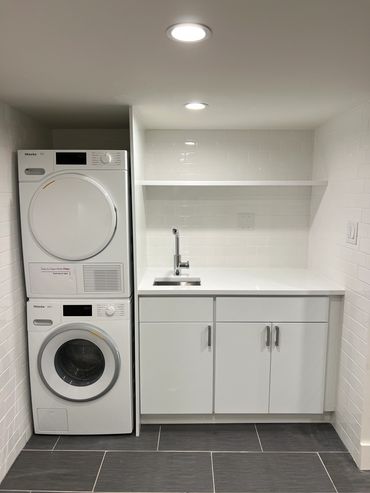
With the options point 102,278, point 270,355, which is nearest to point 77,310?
point 102,278

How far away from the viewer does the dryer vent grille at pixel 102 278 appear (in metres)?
2.25

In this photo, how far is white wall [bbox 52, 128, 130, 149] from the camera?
300 cm

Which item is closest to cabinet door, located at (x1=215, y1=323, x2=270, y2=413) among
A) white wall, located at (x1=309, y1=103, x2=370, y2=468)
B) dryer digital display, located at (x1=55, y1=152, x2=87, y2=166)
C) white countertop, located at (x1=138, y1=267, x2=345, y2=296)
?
white countertop, located at (x1=138, y1=267, x2=345, y2=296)

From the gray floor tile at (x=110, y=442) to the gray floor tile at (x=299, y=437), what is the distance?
742mm

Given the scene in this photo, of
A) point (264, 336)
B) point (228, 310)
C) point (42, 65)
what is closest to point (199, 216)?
point (228, 310)

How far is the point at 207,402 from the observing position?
2471 millimetres

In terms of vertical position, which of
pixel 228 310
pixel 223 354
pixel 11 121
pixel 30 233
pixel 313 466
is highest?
pixel 11 121

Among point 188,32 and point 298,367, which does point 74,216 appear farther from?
point 298,367

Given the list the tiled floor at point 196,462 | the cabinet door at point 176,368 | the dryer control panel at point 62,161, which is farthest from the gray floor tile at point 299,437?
the dryer control panel at point 62,161

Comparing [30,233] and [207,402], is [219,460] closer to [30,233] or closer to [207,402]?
[207,402]

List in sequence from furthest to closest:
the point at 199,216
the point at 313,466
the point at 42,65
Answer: the point at 199,216 → the point at 313,466 → the point at 42,65

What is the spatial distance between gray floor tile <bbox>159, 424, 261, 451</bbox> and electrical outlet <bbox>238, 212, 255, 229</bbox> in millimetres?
1504

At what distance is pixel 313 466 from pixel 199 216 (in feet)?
6.20

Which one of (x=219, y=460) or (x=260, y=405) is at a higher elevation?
(x=260, y=405)
